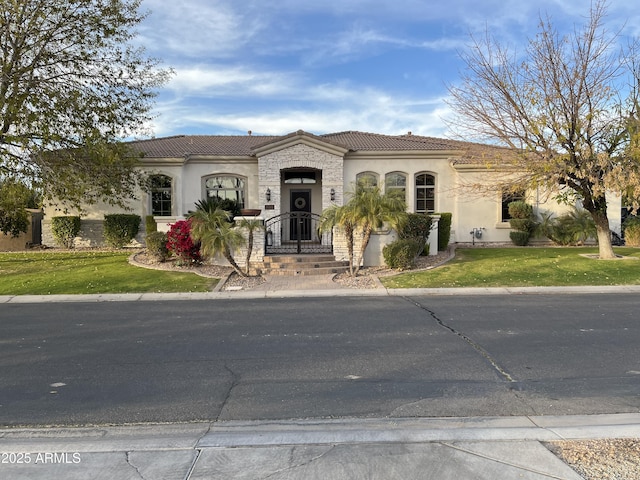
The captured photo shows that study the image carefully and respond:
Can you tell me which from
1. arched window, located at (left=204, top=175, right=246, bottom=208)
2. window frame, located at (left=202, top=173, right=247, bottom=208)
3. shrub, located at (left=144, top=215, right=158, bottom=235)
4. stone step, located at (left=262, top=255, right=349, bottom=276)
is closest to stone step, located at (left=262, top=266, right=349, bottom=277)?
stone step, located at (left=262, top=255, right=349, bottom=276)

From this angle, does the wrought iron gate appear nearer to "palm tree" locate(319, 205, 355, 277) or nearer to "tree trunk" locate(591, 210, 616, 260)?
"palm tree" locate(319, 205, 355, 277)

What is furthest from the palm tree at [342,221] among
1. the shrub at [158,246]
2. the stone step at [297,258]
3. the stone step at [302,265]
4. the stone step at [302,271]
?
the shrub at [158,246]

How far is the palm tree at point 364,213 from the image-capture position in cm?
1436

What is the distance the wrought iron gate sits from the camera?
686 inches

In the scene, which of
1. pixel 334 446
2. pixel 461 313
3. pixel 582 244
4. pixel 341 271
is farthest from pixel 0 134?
pixel 582 244

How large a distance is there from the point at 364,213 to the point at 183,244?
630 cm

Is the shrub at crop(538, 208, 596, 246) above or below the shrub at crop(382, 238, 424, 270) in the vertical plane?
above

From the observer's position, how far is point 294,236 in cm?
2211

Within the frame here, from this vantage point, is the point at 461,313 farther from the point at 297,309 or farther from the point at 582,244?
the point at 582,244

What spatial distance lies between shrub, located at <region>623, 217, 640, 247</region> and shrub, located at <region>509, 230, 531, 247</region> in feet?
16.3

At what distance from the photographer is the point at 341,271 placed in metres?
15.8

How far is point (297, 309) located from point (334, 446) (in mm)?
6484

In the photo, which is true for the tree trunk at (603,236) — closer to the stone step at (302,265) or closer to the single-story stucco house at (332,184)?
the single-story stucco house at (332,184)

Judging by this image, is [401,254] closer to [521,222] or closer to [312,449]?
[521,222]
